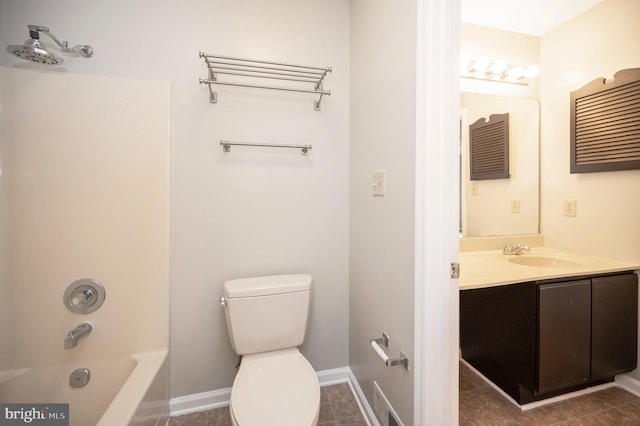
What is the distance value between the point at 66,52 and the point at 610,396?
3.56 metres

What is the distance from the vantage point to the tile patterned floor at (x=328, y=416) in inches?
54.6

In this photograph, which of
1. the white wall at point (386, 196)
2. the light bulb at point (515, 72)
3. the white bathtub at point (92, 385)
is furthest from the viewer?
the light bulb at point (515, 72)

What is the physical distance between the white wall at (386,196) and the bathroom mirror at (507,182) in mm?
934

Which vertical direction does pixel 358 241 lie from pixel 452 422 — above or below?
above

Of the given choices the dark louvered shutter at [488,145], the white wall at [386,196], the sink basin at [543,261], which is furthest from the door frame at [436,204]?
the dark louvered shutter at [488,145]

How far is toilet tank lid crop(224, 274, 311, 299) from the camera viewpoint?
1324 mm

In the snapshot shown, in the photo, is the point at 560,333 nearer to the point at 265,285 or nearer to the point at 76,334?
the point at 265,285

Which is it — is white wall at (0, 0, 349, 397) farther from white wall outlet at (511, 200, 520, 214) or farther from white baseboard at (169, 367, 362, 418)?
white wall outlet at (511, 200, 520, 214)

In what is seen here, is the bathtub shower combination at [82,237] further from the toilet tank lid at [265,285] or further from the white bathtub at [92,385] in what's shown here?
the toilet tank lid at [265,285]

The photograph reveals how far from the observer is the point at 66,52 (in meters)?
1.25

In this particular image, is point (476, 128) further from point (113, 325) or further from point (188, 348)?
point (113, 325)

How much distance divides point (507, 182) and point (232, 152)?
6.72ft

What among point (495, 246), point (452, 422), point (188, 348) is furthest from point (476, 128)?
point (188, 348)

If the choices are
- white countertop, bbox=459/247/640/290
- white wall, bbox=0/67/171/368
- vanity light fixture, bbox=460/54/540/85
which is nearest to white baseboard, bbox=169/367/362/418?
white wall, bbox=0/67/171/368
